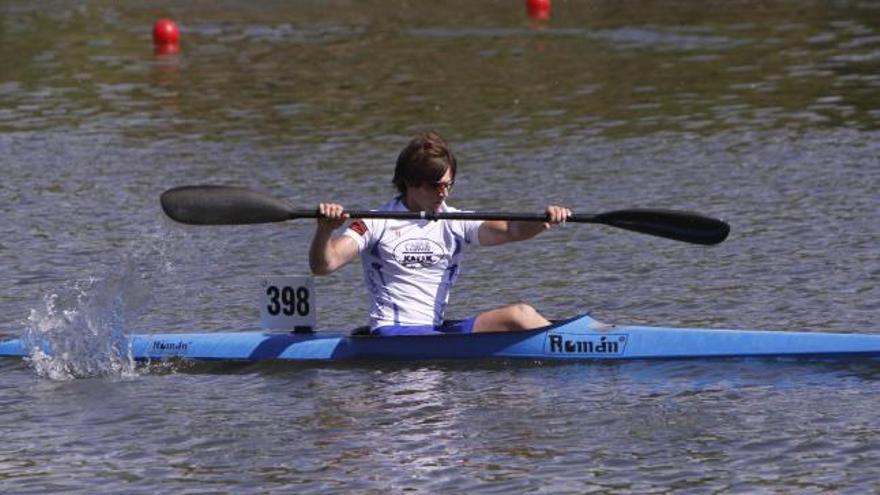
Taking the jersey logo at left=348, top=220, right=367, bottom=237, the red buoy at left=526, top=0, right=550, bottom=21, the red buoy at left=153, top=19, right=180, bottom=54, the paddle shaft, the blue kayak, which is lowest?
the blue kayak

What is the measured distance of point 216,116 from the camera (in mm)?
22469

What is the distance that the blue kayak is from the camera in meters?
10.8

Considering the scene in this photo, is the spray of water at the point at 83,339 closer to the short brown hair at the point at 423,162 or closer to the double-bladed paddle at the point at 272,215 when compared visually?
the double-bladed paddle at the point at 272,215

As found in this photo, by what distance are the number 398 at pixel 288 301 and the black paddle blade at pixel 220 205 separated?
1.51 ft

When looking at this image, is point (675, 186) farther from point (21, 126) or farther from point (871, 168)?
point (21, 126)

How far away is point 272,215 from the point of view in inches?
454

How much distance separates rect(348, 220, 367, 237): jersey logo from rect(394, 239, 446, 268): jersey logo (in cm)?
21

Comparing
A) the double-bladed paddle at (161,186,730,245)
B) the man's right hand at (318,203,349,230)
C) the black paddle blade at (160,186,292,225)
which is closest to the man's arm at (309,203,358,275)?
the man's right hand at (318,203,349,230)

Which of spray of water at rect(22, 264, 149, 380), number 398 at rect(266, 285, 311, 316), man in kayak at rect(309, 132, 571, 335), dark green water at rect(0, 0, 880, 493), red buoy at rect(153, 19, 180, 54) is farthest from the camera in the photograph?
red buoy at rect(153, 19, 180, 54)

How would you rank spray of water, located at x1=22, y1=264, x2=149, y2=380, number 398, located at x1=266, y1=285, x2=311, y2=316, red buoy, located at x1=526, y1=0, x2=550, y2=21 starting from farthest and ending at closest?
red buoy, located at x1=526, y1=0, x2=550, y2=21 < spray of water, located at x1=22, y1=264, x2=149, y2=380 < number 398, located at x1=266, y1=285, x2=311, y2=316

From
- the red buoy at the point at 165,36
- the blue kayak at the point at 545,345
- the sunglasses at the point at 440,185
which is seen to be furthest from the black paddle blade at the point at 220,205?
the red buoy at the point at 165,36

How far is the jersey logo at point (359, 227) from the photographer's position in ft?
36.3

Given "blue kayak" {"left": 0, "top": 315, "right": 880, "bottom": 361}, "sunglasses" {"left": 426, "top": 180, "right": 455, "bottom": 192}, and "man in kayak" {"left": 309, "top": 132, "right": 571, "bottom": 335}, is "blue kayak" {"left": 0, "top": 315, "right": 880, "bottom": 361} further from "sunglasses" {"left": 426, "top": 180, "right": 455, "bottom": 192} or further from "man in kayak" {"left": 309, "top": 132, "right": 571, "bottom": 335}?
"sunglasses" {"left": 426, "top": 180, "right": 455, "bottom": 192}

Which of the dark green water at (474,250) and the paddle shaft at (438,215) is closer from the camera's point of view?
the dark green water at (474,250)
